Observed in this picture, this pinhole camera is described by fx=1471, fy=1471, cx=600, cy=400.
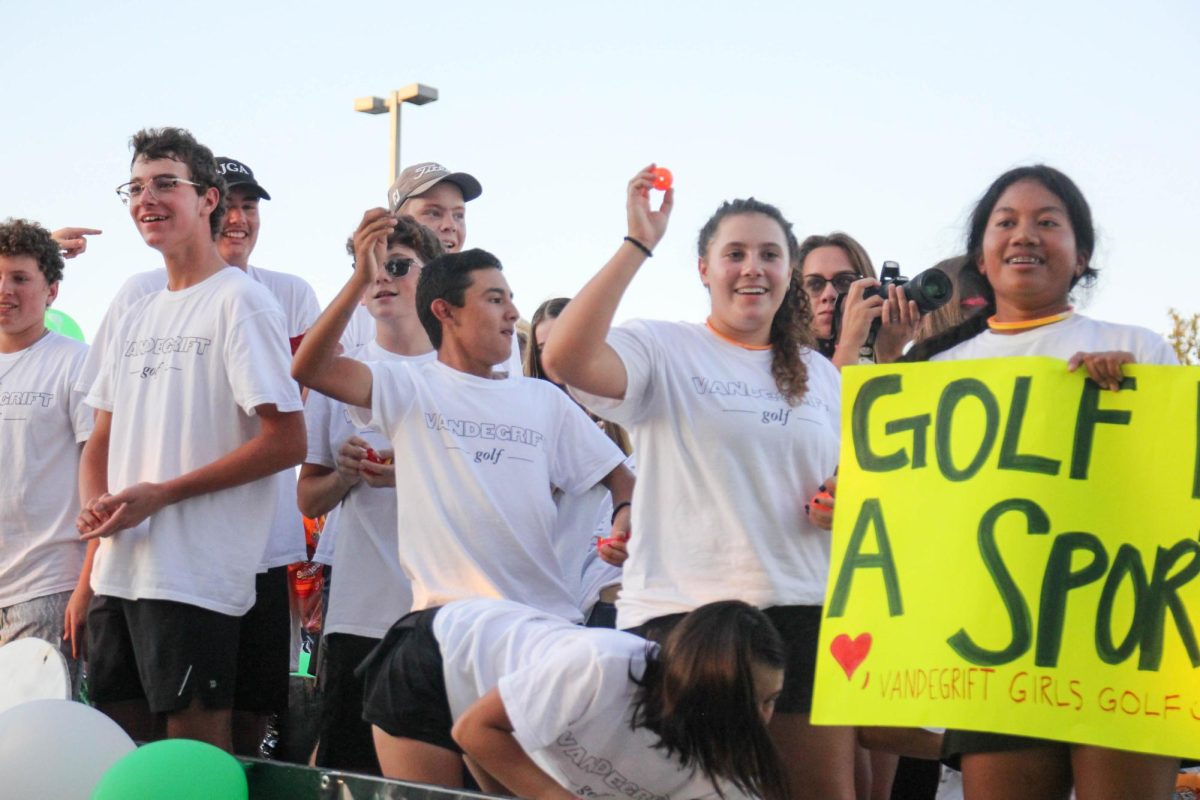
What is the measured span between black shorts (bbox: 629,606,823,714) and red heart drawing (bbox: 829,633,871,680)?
0.37 m

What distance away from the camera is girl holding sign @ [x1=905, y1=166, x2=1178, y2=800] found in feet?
9.23

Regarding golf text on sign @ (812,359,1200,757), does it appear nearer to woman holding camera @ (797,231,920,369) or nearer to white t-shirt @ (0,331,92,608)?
woman holding camera @ (797,231,920,369)

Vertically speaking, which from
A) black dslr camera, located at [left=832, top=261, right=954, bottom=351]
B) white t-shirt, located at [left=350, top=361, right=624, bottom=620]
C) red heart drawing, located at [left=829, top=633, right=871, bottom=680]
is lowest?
red heart drawing, located at [left=829, top=633, right=871, bottom=680]

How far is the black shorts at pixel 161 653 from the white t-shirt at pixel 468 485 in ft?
1.87

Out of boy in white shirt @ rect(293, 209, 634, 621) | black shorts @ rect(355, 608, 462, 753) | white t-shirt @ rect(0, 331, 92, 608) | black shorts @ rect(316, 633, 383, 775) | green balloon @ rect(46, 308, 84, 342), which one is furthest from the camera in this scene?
green balloon @ rect(46, 308, 84, 342)

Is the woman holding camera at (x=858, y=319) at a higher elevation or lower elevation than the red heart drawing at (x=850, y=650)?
higher

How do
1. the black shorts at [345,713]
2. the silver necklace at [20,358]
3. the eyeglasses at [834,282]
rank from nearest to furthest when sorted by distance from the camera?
the black shorts at [345,713] → the eyeglasses at [834,282] → the silver necklace at [20,358]

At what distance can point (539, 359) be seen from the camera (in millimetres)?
5293

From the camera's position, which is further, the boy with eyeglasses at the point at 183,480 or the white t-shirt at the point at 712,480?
the boy with eyeglasses at the point at 183,480

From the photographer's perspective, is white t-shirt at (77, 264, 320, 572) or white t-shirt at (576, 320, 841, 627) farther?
white t-shirt at (77, 264, 320, 572)

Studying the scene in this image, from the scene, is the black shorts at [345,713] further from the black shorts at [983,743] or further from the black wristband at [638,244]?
the black shorts at [983,743]

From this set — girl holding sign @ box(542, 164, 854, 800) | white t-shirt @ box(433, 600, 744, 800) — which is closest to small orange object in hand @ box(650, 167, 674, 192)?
girl holding sign @ box(542, 164, 854, 800)

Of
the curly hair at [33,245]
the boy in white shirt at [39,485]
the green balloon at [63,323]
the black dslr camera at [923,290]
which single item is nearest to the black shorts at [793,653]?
the black dslr camera at [923,290]

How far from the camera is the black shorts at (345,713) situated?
4.20 meters
